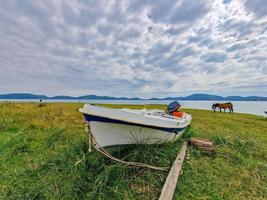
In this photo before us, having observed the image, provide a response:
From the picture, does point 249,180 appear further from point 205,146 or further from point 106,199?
point 106,199

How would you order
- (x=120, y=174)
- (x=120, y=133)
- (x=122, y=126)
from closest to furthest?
(x=120, y=174) < (x=122, y=126) < (x=120, y=133)

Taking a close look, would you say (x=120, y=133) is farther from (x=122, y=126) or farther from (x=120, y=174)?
(x=120, y=174)

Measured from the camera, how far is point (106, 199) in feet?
11.2

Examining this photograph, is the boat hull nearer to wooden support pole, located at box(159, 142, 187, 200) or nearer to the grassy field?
the grassy field

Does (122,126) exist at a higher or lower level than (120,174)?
higher

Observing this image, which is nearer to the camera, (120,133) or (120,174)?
(120,174)

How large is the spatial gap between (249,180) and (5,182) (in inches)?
205

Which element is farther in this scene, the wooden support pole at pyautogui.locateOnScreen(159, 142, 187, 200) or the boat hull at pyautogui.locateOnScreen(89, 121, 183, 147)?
the boat hull at pyautogui.locateOnScreen(89, 121, 183, 147)

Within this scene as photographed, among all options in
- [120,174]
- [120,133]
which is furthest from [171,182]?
[120,133]

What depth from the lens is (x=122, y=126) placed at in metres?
4.19

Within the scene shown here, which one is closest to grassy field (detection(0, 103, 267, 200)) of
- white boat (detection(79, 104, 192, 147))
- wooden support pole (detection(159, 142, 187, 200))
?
wooden support pole (detection(159, 142, 187, 200))

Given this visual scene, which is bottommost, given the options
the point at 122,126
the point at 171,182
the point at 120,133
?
the point at 171,182

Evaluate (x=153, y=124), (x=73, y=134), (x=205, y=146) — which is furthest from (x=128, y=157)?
(x=73, y=134)

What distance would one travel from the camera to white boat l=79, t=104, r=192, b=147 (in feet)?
13.0
